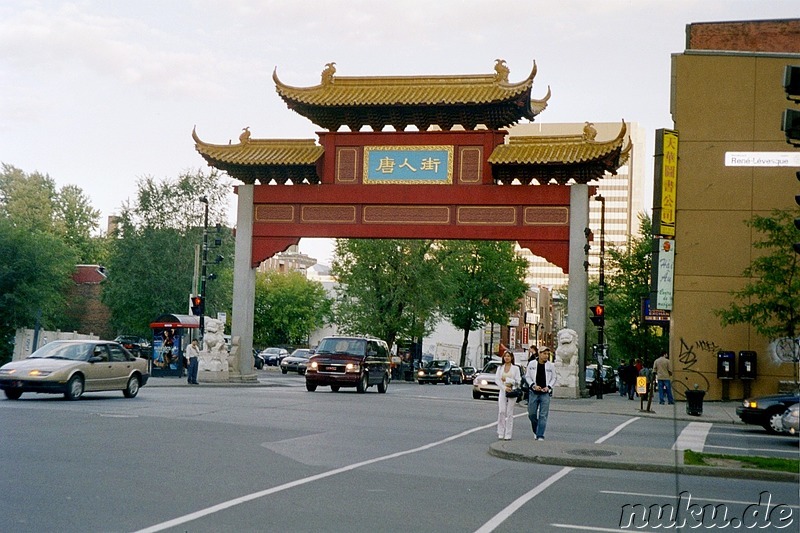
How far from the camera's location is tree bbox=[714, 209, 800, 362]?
96.1 feet

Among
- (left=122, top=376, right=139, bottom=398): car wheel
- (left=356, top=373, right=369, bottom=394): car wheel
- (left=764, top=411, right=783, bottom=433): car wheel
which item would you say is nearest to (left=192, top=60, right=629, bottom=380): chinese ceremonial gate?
(left=356, top=373, right=369, bottom=394): car wheel

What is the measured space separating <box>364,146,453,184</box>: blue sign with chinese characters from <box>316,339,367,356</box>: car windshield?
7528 millimetres

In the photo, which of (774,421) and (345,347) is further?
(345,347)

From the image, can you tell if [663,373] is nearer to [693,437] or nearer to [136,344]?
[693,437]

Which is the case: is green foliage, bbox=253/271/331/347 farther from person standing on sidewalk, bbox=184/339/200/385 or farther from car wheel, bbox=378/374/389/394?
car wheel, bbox=378/374/389/394

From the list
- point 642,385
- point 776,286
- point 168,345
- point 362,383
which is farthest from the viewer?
point 168,345

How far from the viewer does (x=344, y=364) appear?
32844mm

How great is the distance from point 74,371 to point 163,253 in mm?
41761

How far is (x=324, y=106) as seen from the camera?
3891cm

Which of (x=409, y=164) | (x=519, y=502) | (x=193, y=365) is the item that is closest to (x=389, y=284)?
(x=409, y=164)

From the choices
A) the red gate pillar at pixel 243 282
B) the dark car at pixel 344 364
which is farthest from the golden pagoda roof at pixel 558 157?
the red gate pillar at pixel 243 282

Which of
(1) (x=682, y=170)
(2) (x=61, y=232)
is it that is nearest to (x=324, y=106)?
(1) (x=682, y=170)

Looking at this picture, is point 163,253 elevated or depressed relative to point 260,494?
elevated

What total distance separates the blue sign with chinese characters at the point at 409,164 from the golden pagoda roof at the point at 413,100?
4.91 feet
